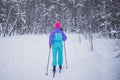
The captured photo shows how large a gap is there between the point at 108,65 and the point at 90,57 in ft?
5.04

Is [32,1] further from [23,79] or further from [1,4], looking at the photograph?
[23,79]

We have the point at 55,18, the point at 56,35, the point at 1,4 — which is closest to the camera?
the point at 56,35

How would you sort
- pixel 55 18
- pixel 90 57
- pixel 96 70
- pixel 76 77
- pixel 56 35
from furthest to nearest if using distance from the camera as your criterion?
pixel 55 18, pixel 90 57, pixel 56 35, pixel 96 70, pixel 76 77

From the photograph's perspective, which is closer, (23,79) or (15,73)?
(23,79)

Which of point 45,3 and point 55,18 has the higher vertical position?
point 45,3

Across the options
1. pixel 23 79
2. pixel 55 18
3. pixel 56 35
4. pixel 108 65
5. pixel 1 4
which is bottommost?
pixel 23 79

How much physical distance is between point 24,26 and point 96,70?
90.6 ft

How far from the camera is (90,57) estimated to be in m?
7.38

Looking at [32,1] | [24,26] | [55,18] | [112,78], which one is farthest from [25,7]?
[112,78]

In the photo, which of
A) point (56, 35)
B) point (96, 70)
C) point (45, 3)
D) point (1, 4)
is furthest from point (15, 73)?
point (45, 3)

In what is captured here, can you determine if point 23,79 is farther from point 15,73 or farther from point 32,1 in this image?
A: point 32,1

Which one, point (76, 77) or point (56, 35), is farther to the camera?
point (56, 35)

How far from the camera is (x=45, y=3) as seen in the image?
31375 millimetres

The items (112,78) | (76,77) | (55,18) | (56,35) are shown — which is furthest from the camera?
(55,18)
